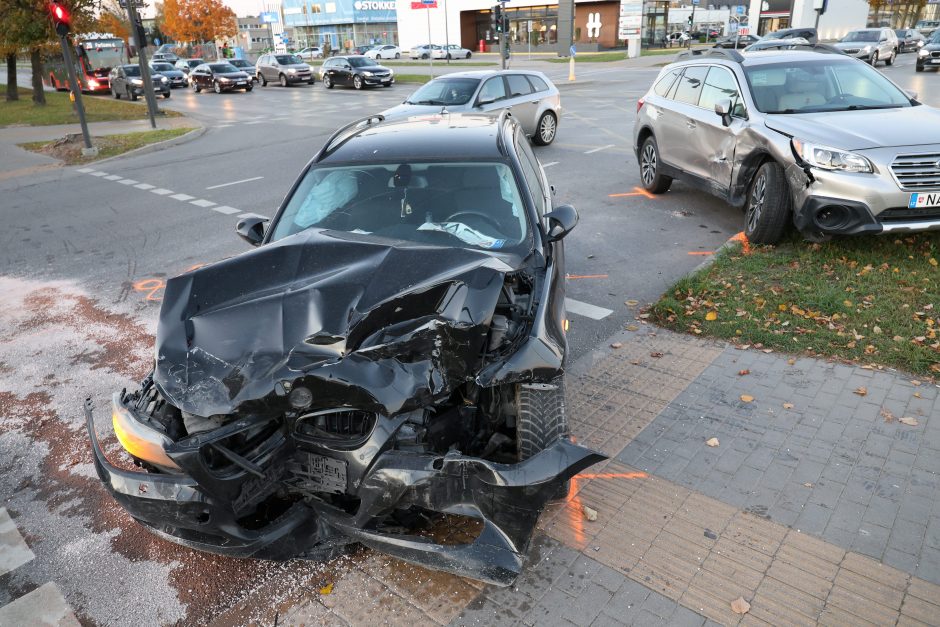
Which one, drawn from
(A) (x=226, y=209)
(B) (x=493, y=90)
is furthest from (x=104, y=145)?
(B) (x=493, y=90)

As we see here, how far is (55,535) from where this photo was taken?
380cm

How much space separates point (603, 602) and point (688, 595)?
41cm

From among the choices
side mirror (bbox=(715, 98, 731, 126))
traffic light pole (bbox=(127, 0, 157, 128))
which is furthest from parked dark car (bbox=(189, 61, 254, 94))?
side mirror (bbox=(715, 98, 731, 126))

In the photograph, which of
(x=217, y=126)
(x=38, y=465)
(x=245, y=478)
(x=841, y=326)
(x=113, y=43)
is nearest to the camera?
(x=245, y=478)

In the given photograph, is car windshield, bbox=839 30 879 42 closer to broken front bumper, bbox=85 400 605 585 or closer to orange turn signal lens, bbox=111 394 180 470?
broken front bumper, bbox=85 400 605 585

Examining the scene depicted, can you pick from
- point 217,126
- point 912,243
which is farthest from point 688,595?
point 217,126

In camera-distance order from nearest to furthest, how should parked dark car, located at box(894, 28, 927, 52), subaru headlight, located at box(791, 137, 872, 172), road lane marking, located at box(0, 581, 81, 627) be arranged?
road lane marking, located at box(0, 581, 81, 627) < subaru headlight, located at box(791, 137, 872, 172) < parked dark car, located at box(894, 28, 927, 52)

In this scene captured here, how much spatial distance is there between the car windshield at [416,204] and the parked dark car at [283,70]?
117ft

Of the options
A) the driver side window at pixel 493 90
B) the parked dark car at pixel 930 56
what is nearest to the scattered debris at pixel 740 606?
the driver side window at pixel 493 90

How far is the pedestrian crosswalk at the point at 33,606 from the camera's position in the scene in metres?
3.22

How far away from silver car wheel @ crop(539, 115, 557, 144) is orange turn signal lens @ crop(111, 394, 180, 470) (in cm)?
1302

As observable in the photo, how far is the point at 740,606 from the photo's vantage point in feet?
10.1

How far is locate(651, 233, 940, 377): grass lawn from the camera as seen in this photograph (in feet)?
17.7

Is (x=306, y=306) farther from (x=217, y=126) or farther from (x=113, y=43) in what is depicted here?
(x=113, y=43)
